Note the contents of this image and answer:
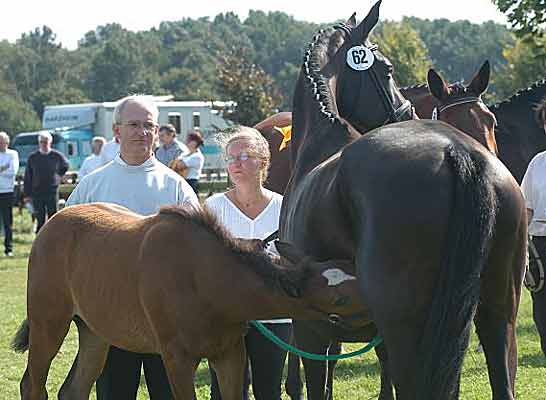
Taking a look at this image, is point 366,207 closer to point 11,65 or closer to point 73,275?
point 73,275

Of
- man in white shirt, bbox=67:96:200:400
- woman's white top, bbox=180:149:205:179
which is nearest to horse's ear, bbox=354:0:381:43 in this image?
man in white shirt, bbox=67:96:200:400

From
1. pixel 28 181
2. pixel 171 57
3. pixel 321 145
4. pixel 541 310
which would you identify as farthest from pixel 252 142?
pixel 171 57

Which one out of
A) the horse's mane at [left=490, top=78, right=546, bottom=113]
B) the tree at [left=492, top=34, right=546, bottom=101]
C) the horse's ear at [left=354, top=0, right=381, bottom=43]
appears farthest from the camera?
the tree at [left=492, top=34, right=546, bottom=101]

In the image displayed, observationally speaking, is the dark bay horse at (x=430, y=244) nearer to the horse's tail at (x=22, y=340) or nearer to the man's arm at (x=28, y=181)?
the horse's tail at (x=22, y=340)

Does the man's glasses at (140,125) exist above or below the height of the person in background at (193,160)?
above

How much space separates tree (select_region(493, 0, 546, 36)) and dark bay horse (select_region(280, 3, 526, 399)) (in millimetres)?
6455

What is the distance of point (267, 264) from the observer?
392 cm

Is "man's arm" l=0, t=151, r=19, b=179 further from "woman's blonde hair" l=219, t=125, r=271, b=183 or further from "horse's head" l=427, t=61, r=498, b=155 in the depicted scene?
"woman's blonde hair" l=219, t=125, r=271, b=183

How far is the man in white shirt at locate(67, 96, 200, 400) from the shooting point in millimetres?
5246

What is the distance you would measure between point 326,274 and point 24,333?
2.29 metres

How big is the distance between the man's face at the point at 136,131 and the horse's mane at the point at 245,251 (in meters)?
0.87

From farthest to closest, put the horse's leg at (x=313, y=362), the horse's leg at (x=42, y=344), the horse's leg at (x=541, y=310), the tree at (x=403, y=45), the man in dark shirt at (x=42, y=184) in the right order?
the tree at (x=403, y=45), the man in dark shirt at (x=42, y=184), the horse's leg at (x=541, y=310), the horse's leg at (x=42, y=344), the horse's leg at (x=313, y=362)

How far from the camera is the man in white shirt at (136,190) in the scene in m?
5.25

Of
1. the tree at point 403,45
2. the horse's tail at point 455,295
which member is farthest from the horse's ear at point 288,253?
the tree at point 403,45
